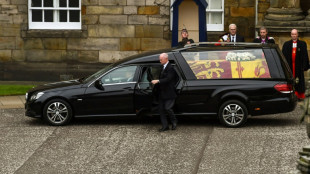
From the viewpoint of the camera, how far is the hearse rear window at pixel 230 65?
15.3 metres

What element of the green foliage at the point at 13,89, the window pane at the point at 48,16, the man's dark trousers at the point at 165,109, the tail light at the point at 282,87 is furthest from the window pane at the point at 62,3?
the tail light at the point at 282,87

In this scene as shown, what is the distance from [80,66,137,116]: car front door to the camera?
1527cm

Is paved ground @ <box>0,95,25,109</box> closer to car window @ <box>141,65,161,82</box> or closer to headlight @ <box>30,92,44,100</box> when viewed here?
headlight @ <box>30,92,44,100</box>

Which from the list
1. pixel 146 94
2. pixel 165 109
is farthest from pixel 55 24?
pixel 165 109

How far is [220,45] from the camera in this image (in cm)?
1580

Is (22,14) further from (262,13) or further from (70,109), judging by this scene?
(70,109)

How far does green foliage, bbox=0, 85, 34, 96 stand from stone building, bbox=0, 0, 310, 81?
4.86 feet

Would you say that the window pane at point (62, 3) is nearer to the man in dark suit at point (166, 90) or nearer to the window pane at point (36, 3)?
the window pane at point (36, 3)

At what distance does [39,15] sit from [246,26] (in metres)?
6.15

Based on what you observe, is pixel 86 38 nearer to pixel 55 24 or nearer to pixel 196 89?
pixel 55 24

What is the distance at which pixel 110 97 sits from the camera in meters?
15.3

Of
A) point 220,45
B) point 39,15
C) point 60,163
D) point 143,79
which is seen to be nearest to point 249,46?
point 220,45

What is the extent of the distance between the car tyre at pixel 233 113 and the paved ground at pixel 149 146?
165mm

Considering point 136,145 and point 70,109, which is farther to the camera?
point 70,109
